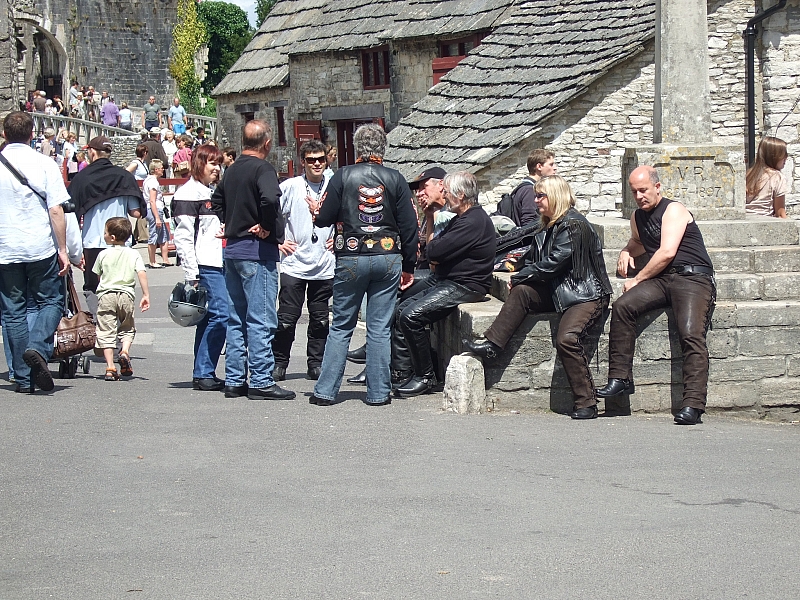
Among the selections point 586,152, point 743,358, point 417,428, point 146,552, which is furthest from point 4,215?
point 586,152

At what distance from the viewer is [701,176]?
8953 millimetres

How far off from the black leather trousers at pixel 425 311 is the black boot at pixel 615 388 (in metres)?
1.31

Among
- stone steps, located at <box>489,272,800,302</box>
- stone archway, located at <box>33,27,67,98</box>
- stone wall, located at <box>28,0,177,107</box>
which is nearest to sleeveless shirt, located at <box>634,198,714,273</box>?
stone steps, located at <box>489,272,800,302</box>

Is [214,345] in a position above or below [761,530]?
above

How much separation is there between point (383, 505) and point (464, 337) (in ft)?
9.20

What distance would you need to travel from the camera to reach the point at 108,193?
10680mm

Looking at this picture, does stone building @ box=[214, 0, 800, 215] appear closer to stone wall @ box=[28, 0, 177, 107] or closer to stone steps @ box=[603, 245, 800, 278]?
stone steps @ box=[603, 245, 800, 278]

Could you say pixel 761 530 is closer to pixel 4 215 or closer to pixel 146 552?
Answer: pixel 146 552

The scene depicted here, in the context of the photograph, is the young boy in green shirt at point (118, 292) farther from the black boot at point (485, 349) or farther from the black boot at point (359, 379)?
the black boot at point (485, 349)

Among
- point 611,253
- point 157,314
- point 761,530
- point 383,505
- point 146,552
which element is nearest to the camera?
point 146,552

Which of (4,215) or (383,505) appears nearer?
(383,505)

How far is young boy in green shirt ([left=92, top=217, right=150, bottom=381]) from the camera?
9.54m

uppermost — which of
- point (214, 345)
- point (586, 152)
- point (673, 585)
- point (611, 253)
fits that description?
point (586, 152)

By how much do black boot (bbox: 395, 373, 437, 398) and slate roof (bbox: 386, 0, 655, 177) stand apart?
323 inches
